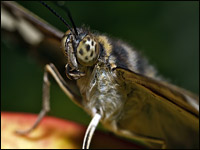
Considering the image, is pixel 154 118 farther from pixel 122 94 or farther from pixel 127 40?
pixel 127 40

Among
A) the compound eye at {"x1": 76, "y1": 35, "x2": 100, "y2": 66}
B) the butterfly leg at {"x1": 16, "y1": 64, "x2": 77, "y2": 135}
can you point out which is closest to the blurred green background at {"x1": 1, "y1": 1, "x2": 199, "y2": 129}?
the butterfly leg at {"x1": 16, "y1": 64, "x2": 77, "y2": 135}

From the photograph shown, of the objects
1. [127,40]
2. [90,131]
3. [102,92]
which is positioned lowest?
[90,131]

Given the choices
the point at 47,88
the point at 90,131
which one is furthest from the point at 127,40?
the point at 90,131

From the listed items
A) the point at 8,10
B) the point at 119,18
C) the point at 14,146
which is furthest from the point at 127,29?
the point at 14,146

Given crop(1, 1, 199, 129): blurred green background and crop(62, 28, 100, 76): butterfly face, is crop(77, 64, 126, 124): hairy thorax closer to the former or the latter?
crop(62, 28, 100, 76): butterfly face

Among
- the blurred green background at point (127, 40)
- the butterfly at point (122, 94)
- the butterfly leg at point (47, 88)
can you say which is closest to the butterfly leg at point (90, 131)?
the butterfly at point (122, 94)

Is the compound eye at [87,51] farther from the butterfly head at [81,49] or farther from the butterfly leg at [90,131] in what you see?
the butterfly leg at [90,131]

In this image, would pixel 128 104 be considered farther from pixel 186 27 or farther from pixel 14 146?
pixel 186 27
